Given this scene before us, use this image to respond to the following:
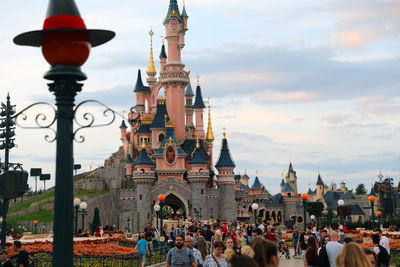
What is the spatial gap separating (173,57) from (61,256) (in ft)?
191

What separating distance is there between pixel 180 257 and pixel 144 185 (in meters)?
48.4

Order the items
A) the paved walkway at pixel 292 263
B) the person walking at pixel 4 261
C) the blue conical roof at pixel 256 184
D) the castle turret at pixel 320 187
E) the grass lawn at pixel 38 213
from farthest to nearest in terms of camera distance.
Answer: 1. the castle turret at pixel 320 187
2. the blue conical roof at pixel 256 184
3. the grass lawn at pixel 38 213
4. the paved walkway at pixel 292 263
5. the person walking at pixel 4 261

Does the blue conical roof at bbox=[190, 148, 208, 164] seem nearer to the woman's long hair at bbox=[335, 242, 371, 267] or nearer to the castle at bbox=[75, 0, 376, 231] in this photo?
the castle at bbox=[75, 0, 376, 231]

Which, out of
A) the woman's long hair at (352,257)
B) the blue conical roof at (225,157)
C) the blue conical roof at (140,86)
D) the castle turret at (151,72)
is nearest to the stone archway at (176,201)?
the blue conical roof at (225,157)

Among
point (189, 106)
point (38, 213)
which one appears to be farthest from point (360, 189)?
point (38, 213)

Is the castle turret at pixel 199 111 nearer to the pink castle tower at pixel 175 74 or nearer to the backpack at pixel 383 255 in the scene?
the pink castle tower at pixel 175 74

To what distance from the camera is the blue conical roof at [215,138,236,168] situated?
60594mm

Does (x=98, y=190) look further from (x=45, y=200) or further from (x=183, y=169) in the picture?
(x=183, y=169)

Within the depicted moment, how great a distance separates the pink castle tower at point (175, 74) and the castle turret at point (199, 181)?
6611mm

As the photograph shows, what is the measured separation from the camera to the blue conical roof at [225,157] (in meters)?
60.6

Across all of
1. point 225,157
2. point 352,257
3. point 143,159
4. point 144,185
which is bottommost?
point 352,257

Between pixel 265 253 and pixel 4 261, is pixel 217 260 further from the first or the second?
pixel 4 261

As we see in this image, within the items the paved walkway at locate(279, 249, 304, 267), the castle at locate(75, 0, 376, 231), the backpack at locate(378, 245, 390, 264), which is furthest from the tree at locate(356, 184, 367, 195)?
the backpack at locate(378, 245, 390, 264)

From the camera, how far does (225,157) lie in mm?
61469
